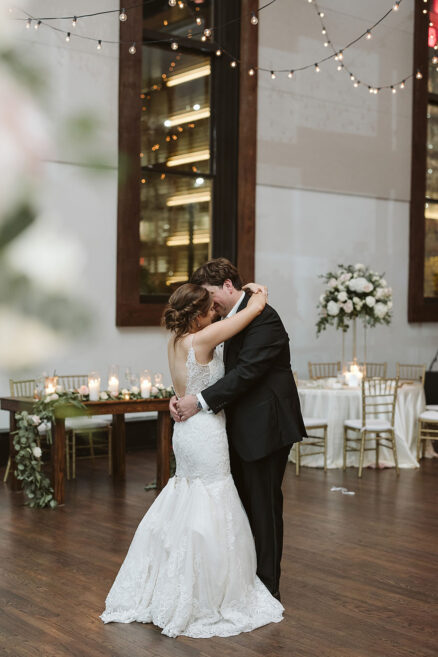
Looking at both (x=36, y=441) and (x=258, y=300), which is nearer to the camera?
(x=258, y=300)

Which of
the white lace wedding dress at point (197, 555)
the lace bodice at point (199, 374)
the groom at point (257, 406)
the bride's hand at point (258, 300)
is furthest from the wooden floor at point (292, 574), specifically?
the bride's hand at point (258, 300)

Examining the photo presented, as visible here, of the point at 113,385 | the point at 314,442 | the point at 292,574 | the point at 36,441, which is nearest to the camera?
the point at 292,574

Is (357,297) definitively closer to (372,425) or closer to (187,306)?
(372,425)

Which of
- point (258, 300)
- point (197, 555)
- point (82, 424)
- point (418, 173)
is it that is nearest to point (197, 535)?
point (197, 555)

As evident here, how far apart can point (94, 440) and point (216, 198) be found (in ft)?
10.1

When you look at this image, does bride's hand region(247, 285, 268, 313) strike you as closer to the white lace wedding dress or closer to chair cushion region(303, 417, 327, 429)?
the white lace wedding dress

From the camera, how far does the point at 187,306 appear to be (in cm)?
321

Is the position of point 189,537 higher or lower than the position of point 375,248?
lower

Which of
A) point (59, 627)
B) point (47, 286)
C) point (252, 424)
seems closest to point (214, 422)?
point (252, 424)

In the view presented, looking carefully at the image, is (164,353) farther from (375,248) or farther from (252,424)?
(252,424)

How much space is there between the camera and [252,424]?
134 inches

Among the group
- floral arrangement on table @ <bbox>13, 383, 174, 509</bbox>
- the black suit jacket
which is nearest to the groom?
the black suit jacket

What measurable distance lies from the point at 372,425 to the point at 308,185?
3.58 meters

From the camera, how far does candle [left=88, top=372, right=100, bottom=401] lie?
604 cm
